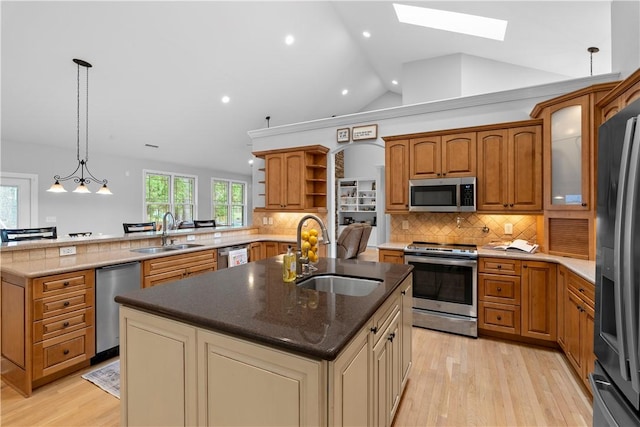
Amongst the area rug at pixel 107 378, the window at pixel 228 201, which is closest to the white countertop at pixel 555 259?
the area rug at pixel 107 378

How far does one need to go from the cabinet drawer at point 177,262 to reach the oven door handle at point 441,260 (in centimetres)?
243

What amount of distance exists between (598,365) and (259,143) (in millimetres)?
5370

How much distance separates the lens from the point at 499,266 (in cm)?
317

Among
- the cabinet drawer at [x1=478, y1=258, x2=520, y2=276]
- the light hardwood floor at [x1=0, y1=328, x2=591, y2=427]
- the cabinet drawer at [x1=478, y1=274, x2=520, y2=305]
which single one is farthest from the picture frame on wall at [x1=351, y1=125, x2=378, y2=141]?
the light hardwood floor at [x1=0, y1=328, x2=591, y2=427]

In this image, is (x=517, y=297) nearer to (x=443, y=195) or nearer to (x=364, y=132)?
(x=443, y=195)

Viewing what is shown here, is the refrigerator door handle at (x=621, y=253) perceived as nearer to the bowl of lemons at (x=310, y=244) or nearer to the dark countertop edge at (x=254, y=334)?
the dark countertop edge at (x=254, y=334)

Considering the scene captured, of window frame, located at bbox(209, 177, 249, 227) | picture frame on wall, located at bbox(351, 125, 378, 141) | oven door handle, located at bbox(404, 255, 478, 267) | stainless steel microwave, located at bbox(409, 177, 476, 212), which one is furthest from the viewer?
window frame, located at bbox(209, 177, 249, 227)

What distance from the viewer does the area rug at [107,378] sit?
235cm

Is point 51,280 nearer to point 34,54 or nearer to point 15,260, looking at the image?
point 15,260

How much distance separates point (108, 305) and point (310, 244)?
2.06 m

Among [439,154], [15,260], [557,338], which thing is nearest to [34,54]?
[15,260]

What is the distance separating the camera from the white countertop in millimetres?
2299

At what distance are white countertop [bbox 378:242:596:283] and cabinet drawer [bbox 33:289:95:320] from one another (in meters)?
2.98

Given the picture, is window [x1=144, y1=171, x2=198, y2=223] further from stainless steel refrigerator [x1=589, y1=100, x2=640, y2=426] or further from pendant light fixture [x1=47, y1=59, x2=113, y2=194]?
stainless steel refrigerator [x1=589, y1=100, x2=640, y2=426]
